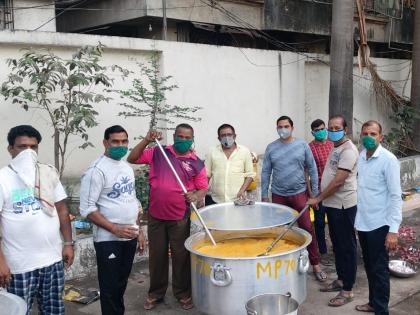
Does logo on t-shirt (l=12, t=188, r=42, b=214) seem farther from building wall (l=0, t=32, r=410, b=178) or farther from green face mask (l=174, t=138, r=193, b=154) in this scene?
building wall (l=0, t=32, r=410, b=178)

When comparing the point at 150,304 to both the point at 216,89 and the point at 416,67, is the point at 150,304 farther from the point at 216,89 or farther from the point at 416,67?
the point at 416,67

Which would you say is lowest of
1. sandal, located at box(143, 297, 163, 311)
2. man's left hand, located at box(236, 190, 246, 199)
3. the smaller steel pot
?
sandal, located at box(143, 297, 163, 311)

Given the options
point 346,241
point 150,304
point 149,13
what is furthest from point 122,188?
point 149,13

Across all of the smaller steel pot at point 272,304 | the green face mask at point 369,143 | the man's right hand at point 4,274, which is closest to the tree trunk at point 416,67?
the green face mask at point 369,143

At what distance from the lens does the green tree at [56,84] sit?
555 centimetres

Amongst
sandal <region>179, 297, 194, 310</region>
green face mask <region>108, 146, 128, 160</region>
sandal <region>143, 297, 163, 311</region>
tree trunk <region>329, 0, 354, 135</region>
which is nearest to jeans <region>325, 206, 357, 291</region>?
sandal <region>179, 297, 194, 310</region>

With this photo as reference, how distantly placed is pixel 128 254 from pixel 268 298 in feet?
3.85

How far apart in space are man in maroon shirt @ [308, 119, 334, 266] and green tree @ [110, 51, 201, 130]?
1.94 meters

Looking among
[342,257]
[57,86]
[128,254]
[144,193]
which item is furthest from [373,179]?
[57,86]

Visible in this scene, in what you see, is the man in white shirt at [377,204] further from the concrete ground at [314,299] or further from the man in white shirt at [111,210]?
the man in white shirt at [111,210]

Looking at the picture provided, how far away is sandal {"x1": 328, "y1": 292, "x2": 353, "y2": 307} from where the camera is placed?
15.3ft

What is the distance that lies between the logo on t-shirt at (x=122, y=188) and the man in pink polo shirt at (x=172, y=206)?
0.49m

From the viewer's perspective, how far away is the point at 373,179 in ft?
13.3

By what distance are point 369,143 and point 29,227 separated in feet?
8.94
